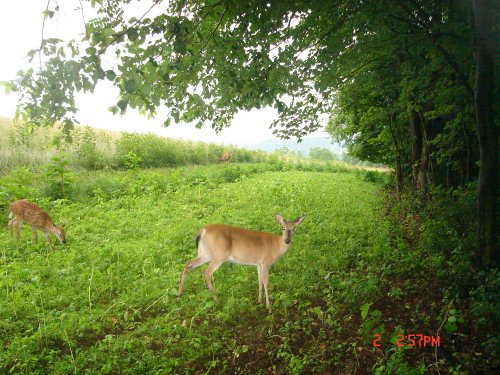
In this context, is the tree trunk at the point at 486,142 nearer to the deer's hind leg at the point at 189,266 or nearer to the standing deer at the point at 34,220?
the deer's hind leg at the point at 189,266

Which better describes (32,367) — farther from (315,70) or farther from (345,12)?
(345,12)

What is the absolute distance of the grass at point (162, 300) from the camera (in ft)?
13.0

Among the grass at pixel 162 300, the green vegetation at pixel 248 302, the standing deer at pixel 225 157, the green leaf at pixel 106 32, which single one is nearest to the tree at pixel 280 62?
the green leaf at pixel 106 32

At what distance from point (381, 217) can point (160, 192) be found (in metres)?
7.19

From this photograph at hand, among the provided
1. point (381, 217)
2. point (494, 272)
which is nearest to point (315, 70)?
point (494, 272)

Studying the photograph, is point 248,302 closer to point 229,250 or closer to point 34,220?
point 229,250

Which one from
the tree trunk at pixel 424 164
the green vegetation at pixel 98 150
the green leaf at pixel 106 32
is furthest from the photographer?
the green vegetation at pixel 98 150

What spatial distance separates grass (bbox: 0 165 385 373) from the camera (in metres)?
3.98

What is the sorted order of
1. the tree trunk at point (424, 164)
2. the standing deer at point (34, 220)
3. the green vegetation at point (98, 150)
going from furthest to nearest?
the green vegetation at point (98, 150) → the tree trunk at point (424, 164) → the standing deer at point (34, 220)

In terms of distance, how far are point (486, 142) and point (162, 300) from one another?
496cm

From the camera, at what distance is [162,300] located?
5.25 metres

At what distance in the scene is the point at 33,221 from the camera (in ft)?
25.7

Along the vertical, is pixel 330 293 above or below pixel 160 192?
below
